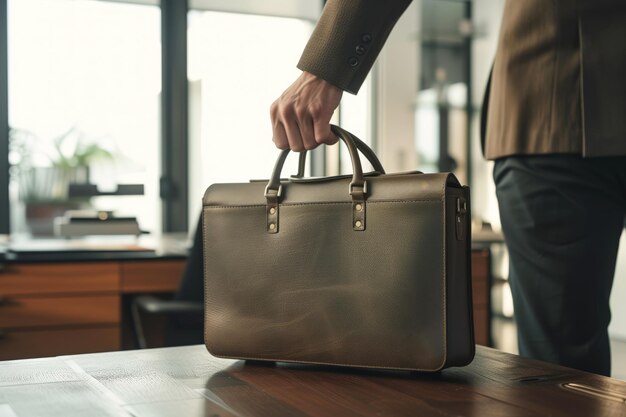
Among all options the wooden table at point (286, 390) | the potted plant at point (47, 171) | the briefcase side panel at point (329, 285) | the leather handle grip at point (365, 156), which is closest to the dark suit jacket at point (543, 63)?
the leather handle grip at point (365, 156)

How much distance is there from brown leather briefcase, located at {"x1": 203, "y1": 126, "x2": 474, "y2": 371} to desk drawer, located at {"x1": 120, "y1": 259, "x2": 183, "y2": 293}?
5.51ft

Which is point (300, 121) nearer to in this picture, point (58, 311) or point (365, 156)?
point (365, 156)

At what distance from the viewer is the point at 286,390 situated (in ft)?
2.94

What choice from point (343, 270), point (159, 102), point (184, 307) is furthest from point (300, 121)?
point (159, 102)

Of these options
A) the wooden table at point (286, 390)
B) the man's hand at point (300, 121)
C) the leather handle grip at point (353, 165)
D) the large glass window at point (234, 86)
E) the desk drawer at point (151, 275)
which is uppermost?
the large glass window at point (234, 86)

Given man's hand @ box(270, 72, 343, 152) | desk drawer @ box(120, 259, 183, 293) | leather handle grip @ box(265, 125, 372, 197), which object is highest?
man's hand @ box(270, 72, 343, 152)

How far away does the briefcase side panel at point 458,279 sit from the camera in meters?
0.93

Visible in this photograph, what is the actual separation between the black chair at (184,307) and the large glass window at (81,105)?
2308 millimetres

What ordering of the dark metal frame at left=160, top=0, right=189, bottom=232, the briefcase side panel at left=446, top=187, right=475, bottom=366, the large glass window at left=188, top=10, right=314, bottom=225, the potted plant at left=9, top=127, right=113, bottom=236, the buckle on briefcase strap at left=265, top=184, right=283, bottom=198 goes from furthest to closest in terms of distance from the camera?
the large glass window at left=188, top=10, right=314, bottom=225, the dark metal frame at left=160, top=0, right=189, bottom=232, the potted plant at left=9, top=127, right=113, bottom=236, the buckle on briefcase strap at left=265, top=184, right=283, bottom=198, the briefcase side panel at left=446, top=187, right=475, bottom=366

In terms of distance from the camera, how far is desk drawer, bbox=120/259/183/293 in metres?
2.71

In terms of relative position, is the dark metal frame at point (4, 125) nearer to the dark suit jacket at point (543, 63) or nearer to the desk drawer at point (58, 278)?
the desk drawer at point (58, 278)

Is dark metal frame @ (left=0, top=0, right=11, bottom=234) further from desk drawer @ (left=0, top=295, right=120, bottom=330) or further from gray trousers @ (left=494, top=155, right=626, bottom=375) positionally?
gray trousers @ (left=494, top=155, right=626, bottom=375)

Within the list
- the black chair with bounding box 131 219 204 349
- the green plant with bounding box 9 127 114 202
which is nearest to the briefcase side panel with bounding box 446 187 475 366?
the black chair with bounding box 131 219 204 349

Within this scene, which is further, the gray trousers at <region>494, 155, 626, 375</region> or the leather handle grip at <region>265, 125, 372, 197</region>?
the gray trousers at <region>494, 155, 626, 375</region>
